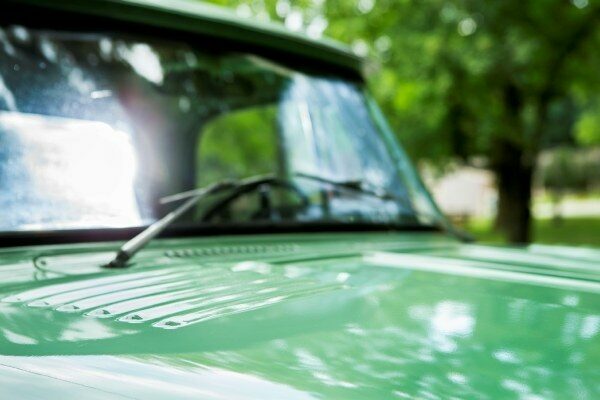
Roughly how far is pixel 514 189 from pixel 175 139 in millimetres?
19240

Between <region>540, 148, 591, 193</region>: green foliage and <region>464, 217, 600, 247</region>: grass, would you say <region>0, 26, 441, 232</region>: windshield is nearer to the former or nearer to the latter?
<region>464, 217, 600, 247</region>: grass

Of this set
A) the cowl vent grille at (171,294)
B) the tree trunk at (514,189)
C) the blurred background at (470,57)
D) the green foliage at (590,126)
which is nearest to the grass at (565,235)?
the tree trunk at (514,189)

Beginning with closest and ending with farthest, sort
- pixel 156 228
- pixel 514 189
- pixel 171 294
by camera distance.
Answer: pixel 171 294, pixel 156 228, pixel 514 189

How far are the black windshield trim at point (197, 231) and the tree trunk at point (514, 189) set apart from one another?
14.4 m

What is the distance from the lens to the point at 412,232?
2.84 m

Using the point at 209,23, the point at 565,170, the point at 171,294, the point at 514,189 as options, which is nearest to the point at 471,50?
the point at 514,189

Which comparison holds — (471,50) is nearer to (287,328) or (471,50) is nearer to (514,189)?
(514,189)

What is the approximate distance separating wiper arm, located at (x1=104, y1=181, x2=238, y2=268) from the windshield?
0.12 ft

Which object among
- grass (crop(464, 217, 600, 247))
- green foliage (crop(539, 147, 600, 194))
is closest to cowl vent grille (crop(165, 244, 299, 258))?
grass (crop(464, 217, 600, 247))

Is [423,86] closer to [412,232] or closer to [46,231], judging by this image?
[412,232]

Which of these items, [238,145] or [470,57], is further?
[470,57]

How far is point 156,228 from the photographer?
82.7 inches

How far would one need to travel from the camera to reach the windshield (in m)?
2.13

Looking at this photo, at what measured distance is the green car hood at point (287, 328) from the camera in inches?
45.8
